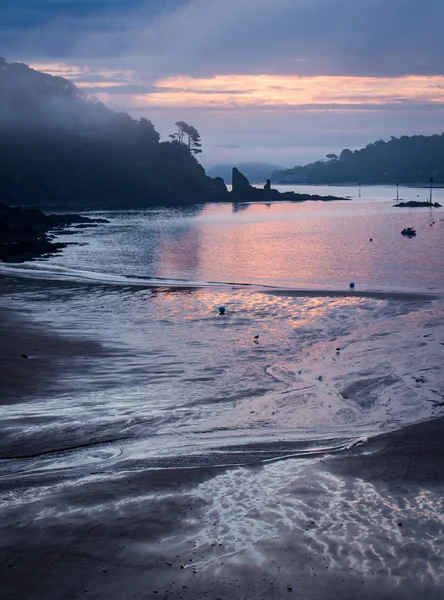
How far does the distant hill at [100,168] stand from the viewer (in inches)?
5630

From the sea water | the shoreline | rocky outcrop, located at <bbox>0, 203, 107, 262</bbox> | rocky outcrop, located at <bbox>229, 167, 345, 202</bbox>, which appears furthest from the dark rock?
the shoreline

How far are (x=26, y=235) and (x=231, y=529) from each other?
184 ft

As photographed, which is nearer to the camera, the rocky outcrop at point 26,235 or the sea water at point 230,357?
the sea water at point 230,357

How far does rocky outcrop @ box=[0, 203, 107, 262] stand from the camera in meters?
48.9

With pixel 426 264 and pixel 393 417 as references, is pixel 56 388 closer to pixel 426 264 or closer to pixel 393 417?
pixel 393 417

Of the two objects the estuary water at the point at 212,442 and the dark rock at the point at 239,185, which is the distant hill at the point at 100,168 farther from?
the estuary water at the point at 212,442

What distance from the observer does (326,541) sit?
7672 millimetres

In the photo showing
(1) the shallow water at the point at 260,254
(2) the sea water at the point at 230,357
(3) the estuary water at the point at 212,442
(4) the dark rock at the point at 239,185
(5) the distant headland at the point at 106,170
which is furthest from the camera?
(4) the dark rock at the point at 239,185

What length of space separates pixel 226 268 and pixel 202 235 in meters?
31.9

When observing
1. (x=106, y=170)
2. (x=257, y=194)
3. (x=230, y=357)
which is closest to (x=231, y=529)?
(x=230, y=357)

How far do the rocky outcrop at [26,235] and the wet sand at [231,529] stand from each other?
131 feet

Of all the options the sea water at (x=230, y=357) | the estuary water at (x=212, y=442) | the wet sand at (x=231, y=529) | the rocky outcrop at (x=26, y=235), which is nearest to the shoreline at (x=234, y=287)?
the sea water at (x=230, y=357)

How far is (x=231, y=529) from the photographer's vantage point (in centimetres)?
789

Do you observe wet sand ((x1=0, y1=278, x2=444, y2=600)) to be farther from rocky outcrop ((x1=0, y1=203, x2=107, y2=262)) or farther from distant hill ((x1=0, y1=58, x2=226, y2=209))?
distant hill ((x1=0, y1=58, x2=226, y2=209))
